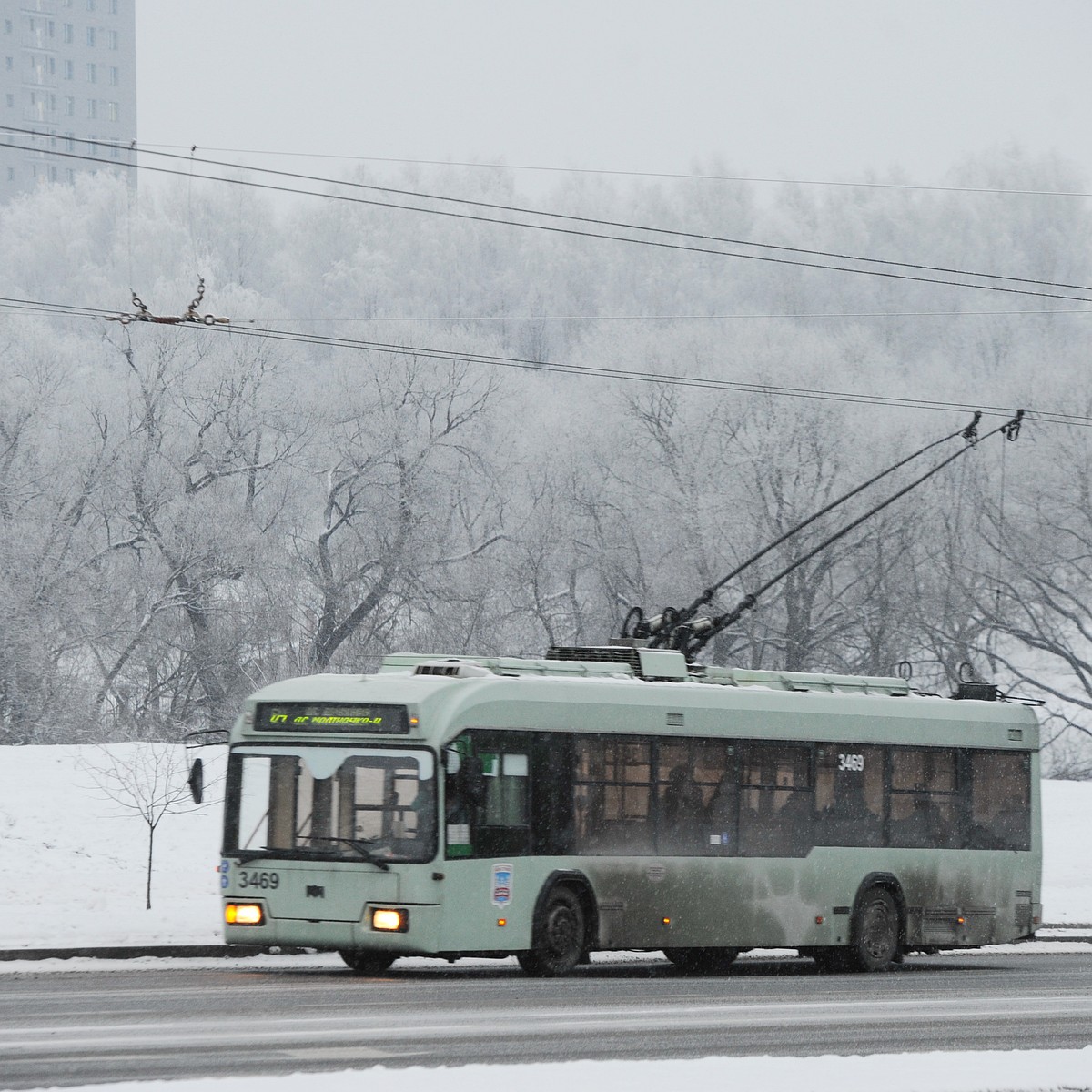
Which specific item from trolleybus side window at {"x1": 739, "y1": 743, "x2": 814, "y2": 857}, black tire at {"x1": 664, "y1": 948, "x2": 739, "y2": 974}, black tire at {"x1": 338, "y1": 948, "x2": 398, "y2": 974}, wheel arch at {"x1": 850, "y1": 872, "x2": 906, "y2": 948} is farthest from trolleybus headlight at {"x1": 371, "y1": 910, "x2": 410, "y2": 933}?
wheel arch at {"x1": 850, "y1": 872, "x2": 906, "y2": 948}

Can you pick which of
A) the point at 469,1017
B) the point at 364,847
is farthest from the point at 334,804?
the point at 469,1017

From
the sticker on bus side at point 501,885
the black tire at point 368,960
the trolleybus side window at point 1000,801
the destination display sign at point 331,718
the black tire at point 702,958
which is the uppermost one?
the destination display sign at point 331,718

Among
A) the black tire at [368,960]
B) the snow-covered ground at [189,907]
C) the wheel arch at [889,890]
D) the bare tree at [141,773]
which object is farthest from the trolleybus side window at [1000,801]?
the bare tree at [141,773]

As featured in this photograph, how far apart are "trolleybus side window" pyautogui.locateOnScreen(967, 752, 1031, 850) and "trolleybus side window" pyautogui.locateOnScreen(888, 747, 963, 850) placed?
0.94 ft

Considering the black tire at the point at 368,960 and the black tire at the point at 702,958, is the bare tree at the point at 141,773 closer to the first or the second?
the black tire at the point at 702,958

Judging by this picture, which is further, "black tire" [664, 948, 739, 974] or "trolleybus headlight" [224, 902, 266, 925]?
"black tire" [664, 948, 739, 974]

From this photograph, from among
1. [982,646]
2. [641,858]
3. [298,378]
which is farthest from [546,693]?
[298,378]

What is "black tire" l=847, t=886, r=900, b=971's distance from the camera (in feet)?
66.2

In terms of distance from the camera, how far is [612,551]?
56469mm

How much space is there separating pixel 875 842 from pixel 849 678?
64.3 inches

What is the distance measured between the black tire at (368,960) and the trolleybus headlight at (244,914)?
1.05 meters

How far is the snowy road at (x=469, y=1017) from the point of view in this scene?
11.1 metres

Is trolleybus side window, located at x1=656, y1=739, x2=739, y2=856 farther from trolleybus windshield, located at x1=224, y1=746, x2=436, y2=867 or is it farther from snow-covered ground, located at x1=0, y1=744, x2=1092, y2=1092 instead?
snow-covered ground, located at x1=0, y1=744, x2=1092, y2=1092

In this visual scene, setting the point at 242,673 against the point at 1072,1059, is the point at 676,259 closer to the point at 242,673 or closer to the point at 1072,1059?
the point at 242,673
